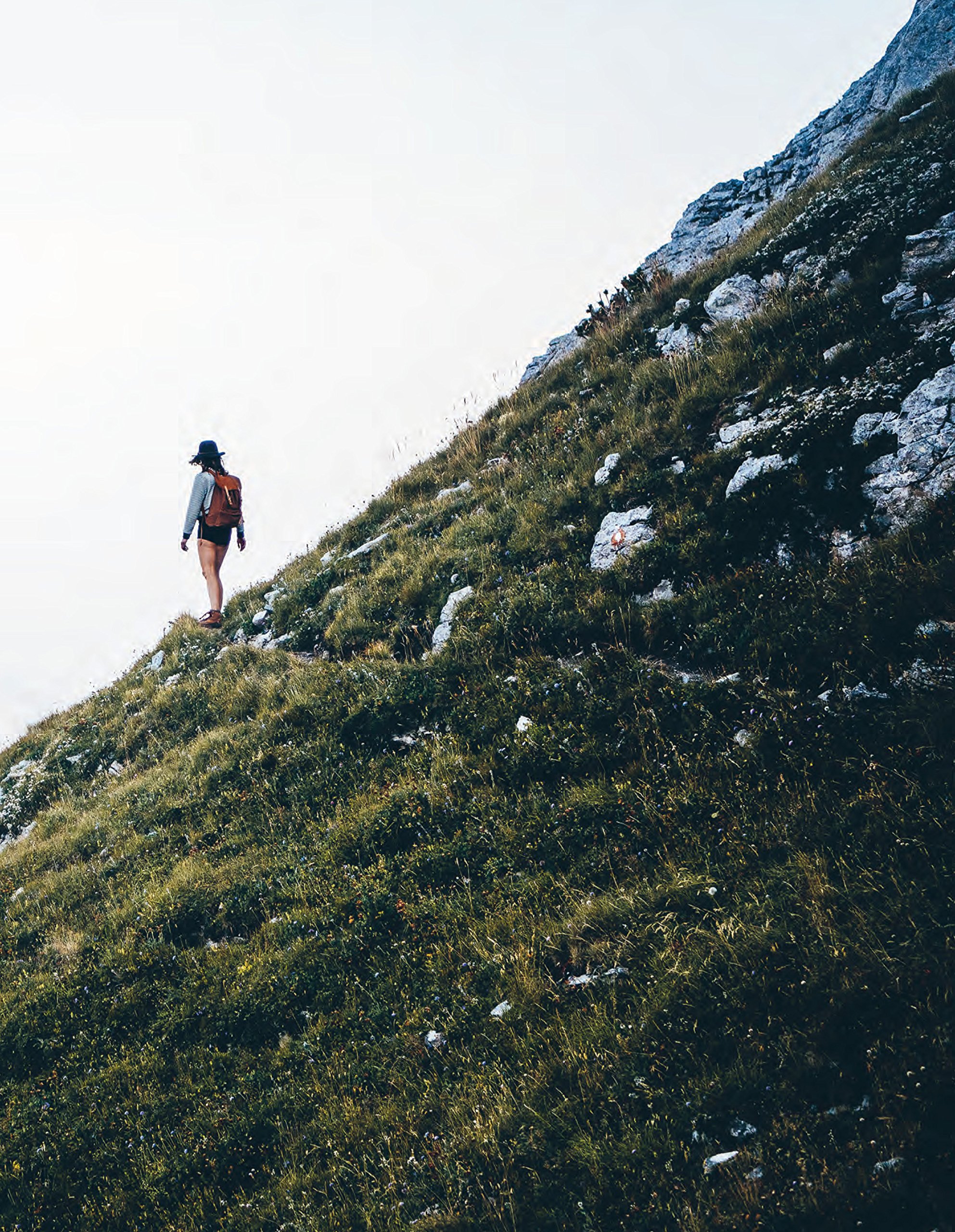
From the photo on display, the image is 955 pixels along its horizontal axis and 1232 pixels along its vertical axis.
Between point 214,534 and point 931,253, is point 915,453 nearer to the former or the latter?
point 931,253

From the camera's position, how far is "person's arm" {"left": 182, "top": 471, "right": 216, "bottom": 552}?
14938mm

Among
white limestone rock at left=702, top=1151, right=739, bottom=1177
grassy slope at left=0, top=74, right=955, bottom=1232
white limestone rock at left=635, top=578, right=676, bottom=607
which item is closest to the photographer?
white limestone rock at left=702, top=1151, right=739, bottom=1177

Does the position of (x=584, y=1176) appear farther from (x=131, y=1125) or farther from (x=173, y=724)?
(x=173, y=724)

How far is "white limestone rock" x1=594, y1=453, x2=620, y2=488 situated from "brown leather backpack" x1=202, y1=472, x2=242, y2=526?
314 inches

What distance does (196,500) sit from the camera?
1502 cm

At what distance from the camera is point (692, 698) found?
273 inches

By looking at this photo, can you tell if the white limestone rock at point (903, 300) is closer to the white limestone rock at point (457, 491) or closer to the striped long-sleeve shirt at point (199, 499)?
the white limestone rock at point (457, 491)

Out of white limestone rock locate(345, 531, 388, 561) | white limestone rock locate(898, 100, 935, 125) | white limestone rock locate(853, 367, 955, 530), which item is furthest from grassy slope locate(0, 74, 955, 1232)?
white limestone rock locate(898, 100, 935, 125)

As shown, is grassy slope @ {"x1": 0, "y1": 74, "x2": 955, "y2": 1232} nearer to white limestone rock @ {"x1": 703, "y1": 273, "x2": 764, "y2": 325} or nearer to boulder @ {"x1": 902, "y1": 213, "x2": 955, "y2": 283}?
boulder @ {"x1": 902, "y1": 213, "x2": 955, "y2": 283}

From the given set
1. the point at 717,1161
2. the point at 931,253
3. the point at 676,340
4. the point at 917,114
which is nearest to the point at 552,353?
the point at 676,340

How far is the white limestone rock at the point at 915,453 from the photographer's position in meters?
7.46

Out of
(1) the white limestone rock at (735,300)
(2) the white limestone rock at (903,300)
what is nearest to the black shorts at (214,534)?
(1) the white limestone rock at (735,300)

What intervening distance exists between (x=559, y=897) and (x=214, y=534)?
1207 cm

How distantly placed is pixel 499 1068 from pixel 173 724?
961 cm
